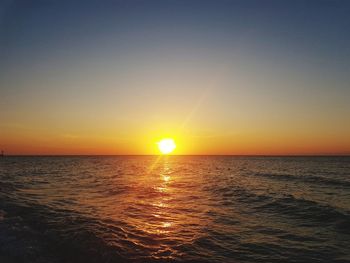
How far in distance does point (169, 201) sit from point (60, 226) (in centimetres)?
888

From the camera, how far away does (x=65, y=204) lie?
1820 centimetres

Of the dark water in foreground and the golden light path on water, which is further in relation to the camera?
the golden light path on water

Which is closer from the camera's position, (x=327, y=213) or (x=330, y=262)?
(x=330, y=262)

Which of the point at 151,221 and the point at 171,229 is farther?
the point at 151,221

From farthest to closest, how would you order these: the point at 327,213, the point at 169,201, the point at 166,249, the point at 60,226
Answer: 1. the point at 169,201
2. the point at 327,213
3. the point at 60,226
4. the point at 166,249

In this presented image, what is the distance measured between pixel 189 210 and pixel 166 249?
7014mm

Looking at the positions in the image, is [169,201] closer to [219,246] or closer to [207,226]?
[207,226]

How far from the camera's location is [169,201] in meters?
20.4

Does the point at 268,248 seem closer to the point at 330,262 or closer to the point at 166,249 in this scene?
the point at 330,262

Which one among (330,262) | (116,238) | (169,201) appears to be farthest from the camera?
(169,201)

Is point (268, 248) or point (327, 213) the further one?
point (327, 213)

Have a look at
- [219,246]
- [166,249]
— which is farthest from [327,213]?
[166,249]

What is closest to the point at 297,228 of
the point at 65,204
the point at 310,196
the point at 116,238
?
the point at 116,238

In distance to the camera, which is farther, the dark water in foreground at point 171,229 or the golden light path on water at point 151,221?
the golden light path on water at point 151,221
